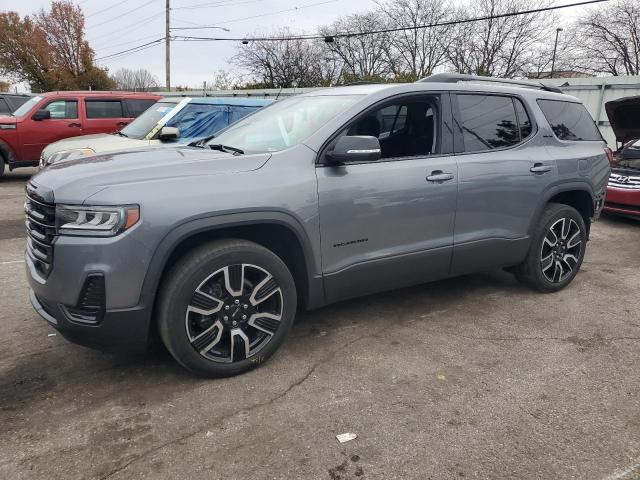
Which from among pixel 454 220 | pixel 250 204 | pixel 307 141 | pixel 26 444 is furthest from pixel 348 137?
pixel 26 444

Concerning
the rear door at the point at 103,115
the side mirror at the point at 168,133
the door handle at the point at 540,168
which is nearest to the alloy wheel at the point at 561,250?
the door handle at the point at 540,168

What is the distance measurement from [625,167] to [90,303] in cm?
870

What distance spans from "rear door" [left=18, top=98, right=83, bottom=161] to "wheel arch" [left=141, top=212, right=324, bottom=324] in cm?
961

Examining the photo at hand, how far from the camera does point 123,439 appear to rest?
2.48 meters

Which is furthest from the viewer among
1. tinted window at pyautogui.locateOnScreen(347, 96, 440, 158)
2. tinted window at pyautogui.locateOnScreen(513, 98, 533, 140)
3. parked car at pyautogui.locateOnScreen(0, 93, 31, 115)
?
parked car at pyautogui.locateOnScreen(0, 93, 31, 115)

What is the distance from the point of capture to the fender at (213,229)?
A: 2.69 m

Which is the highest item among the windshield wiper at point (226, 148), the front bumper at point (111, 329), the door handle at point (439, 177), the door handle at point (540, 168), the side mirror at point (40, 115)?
the side mirror at point (40, 115)

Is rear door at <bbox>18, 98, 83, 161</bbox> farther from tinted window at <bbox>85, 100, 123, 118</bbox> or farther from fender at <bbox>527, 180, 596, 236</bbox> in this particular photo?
fender at <bbox>527, 180, 596, 236</bbox>

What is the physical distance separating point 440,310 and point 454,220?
33.8 inches

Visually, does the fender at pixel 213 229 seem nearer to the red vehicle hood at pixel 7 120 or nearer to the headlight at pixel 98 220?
the headlight at pixel 98 220

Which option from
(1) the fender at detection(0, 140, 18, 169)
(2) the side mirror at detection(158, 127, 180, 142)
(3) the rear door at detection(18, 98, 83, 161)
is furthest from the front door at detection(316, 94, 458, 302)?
(1) the fender at detection(0, 140, 18, 169)

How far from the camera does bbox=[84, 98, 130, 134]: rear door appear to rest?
11.2m

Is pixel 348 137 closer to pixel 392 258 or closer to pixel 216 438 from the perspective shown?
pixel 392 258

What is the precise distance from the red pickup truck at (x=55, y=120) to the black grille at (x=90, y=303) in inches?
381
